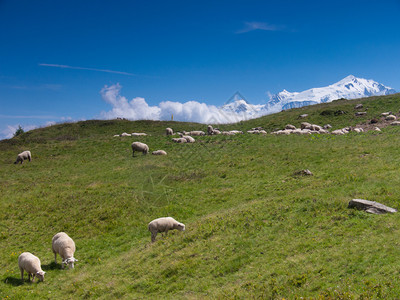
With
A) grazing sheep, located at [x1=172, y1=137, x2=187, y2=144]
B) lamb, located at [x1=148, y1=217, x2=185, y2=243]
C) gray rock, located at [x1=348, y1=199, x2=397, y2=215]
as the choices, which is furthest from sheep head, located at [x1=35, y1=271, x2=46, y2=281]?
grazing sheep, located at [x1=172, y1=137, x2=187, y2=144]

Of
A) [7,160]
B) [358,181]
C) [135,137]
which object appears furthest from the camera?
[135,137]

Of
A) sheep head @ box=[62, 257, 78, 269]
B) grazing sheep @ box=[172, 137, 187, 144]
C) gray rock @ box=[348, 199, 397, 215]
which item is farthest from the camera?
grazing sheep @ box=[172, 137, 187, 144]

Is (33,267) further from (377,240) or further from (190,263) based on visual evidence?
(377,240)

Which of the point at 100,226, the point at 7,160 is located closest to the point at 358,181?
the point at 100,226

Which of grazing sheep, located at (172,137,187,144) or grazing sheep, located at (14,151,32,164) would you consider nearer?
grazing sheep, located at (14,151,32,164)

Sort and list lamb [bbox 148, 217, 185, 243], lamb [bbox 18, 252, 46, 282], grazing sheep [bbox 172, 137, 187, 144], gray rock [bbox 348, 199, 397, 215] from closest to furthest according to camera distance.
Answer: gray rock [bbox 348, 199, 397, 215], lamb [bbox 18, 252, 46, 282], lamb [bbox 148, 217, 185, 243], grazing sheep [bbox 172, 137, 187, 144]

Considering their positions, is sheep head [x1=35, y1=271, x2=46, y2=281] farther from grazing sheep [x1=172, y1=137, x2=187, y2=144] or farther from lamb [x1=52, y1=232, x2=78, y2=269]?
grazing sheep [x1=172, y1=137, x2=187, y2=144]

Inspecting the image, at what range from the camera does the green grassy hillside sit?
10.8 meters

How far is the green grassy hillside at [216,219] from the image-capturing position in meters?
10.8

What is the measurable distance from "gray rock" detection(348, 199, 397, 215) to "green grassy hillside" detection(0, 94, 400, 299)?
20.5 inches

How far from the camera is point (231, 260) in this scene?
41.6 feet

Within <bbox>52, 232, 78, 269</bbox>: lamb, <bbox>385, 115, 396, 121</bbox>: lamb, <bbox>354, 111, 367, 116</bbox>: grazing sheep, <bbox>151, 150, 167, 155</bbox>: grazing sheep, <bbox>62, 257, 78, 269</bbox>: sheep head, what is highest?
<bbox>354, 111, 367, 116</bbox>: grazing sheep

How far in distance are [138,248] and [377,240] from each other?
1306 cm

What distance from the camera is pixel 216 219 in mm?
17938
